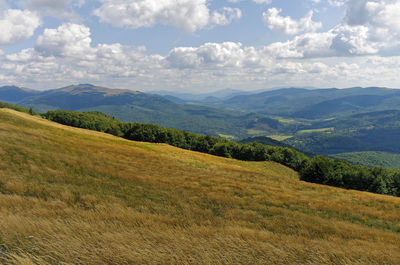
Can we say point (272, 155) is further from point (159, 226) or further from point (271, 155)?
point (159, 226)

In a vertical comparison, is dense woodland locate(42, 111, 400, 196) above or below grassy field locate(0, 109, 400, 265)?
below

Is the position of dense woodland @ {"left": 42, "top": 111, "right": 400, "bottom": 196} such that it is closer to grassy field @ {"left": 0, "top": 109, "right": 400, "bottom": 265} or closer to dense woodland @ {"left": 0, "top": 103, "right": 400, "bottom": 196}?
dense woodland @ {"left": 0, "top": 103, "right": 400, "bottom": 196}

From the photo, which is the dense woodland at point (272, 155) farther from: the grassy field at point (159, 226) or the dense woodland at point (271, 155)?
the grassy field at point (159, 226)

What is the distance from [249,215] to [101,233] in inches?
351

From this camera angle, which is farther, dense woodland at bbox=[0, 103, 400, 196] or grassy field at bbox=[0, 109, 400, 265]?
dense woodland at bbox=[0, 103, 400, 196]

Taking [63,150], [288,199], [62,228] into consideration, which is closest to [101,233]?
[62,228]

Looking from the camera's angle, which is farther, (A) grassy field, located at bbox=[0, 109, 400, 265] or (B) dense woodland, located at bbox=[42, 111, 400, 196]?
(B) dense woodland, located at bbox=[42, 111, 400, 196]

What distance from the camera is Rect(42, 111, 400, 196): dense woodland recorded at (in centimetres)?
6372

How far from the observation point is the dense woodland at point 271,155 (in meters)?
63.7

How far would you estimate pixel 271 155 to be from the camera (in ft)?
313

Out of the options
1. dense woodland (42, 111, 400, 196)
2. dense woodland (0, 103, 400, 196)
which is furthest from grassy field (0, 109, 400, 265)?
dense woodland (0, 103, 400, 196)

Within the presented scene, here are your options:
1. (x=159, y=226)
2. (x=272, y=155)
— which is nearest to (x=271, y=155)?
(x=272, y=155)

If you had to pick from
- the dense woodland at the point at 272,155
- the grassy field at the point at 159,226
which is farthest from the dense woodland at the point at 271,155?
the grassy field at the point at 159,226

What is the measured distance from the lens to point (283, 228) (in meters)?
11.5
